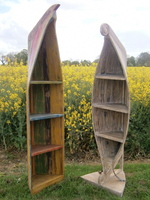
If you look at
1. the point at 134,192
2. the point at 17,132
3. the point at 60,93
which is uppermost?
the point at 60,93

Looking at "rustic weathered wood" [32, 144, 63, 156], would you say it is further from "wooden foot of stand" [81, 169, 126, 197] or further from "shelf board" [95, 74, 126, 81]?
"shelf board" [95, 74, 126, 81]

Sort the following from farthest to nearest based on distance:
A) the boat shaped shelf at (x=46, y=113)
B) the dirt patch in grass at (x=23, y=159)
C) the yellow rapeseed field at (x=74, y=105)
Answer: the yellow rapeseed field at (x=74, y=105)
the dirt patch in grass at (x=23, y=159)
the boat shaped shelf at (x=46, y=113)

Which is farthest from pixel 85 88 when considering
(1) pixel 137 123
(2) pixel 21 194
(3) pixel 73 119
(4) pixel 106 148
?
(2) pixel 21 194

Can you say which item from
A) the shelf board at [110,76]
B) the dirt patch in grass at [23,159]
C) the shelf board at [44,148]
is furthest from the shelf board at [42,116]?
the dirt patch in grass at [23,159]

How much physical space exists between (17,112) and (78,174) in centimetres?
171

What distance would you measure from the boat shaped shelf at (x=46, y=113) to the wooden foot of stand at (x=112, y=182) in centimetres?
42

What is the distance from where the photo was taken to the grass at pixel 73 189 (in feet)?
10.0

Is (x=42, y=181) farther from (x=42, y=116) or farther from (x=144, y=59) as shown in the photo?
(x=144, y=59)

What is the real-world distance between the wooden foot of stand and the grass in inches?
2.3

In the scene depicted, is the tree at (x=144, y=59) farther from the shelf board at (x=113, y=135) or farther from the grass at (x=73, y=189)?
the shelf board at (x=113, y=135)

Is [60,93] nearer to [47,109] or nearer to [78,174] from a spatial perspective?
[47,109]

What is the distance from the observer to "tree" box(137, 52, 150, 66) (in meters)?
13.4

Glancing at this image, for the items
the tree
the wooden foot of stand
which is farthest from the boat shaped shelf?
the tree

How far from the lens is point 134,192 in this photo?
10.4ft
